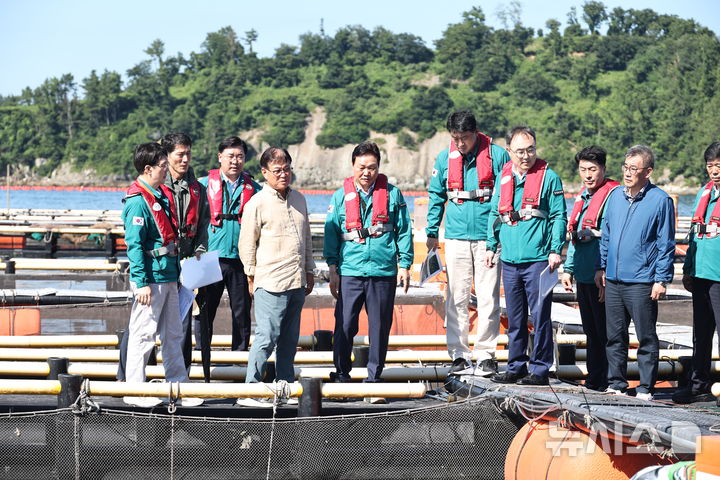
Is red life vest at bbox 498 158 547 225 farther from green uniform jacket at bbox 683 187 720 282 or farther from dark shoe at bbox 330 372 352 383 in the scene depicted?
dark shoe at bbox 330 372 352 383

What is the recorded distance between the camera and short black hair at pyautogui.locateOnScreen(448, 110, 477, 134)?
700 centimetres

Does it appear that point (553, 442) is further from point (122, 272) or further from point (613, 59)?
point (613, 59)

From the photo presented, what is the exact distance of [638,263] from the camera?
6582mm

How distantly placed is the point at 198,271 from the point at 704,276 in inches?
131

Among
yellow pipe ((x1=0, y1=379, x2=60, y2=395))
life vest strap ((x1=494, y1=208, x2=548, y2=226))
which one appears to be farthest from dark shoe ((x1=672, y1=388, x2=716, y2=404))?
yellow pipe ((x1=0, y1=379, x2=60, y2=395))

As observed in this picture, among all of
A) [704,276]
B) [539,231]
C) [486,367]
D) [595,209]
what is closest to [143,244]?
[486,367]

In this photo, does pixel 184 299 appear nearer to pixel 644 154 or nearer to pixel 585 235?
pixel 585 235

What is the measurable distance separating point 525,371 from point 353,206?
1.59 m

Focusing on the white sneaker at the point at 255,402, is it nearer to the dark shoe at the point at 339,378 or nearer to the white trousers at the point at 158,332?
the white trousers at the point at 158,332

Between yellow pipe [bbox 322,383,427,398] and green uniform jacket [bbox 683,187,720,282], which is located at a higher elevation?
green uniform jacket [bbox 683,187,720,282]

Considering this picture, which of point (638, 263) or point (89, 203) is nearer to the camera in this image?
point (638, 263)

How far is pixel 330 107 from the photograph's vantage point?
151 m

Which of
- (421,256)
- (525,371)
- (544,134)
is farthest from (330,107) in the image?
(525,371)

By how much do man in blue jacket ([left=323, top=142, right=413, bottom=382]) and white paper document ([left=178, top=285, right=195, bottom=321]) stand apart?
0.95 metres
